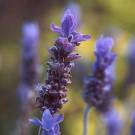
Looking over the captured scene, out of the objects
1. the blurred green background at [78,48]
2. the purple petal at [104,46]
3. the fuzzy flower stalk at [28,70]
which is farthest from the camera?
the blurred green background at [78,48]

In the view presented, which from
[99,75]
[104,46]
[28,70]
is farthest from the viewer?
[28,70]

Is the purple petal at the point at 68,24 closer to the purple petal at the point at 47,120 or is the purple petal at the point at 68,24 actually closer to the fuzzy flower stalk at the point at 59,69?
the fuzzy flower stalk at the point at 59,69

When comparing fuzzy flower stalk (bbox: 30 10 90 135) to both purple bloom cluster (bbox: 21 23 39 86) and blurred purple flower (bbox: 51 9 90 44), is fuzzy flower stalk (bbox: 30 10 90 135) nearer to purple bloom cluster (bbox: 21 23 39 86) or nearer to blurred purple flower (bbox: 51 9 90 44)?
blurred purple flower (bbox: 51 9 90 44)

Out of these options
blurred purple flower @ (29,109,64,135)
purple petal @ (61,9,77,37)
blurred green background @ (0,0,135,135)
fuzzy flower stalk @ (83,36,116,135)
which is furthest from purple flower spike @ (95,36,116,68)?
blurred green background @ (0,0,135,135)

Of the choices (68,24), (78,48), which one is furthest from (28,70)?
(78,48)

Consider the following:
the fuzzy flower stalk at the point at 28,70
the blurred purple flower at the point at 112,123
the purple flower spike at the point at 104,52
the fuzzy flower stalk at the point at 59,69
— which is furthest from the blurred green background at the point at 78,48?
the fuzzy flower stalk at the point at 59,69

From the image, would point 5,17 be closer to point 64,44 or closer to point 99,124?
point 99,124

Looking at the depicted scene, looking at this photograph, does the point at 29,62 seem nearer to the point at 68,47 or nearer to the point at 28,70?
the point at 28,70
